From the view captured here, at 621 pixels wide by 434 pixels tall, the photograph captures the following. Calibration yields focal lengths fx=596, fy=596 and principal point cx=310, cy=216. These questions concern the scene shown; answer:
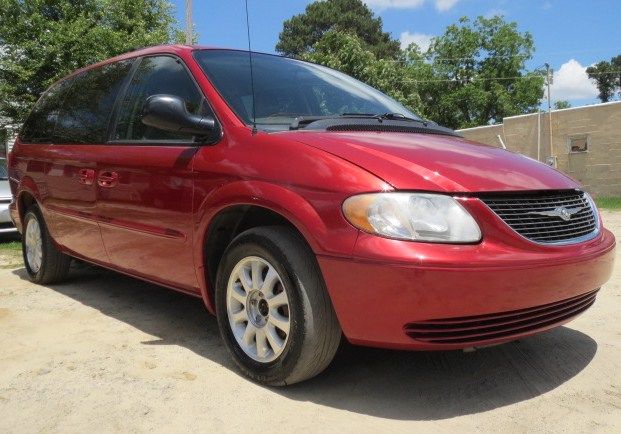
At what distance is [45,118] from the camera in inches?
198

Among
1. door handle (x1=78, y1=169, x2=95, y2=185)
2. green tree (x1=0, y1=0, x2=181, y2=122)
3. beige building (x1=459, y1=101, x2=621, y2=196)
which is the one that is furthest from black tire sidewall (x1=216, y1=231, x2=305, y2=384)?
beige building (x1=459, y1=101, x2=621, y2=196)

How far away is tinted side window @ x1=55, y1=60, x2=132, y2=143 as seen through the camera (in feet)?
13.4

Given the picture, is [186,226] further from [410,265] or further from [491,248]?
[491,248]

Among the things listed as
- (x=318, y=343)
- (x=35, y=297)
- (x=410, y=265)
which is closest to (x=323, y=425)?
(x=318, y=343)

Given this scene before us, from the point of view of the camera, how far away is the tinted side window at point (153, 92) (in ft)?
11.0

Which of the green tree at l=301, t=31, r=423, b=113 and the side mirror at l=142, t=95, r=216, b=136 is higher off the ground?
the green tree at l=301, t=31, r=423, b=113

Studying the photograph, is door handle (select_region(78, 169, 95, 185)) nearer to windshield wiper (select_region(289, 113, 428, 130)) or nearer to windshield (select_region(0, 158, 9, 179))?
windshield wiper (select_region(289, 113, 428, 130))

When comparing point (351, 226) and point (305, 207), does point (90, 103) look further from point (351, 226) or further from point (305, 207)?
point (351, 226)

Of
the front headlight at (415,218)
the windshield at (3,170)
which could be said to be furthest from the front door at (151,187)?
the windshield at (3,170)

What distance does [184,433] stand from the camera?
7.68ft

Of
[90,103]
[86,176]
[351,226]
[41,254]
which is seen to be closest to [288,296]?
[351,226]

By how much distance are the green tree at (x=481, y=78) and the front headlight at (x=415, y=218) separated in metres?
40.3

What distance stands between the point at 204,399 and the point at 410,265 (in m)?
1.13

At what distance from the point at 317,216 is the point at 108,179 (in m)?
1.85
